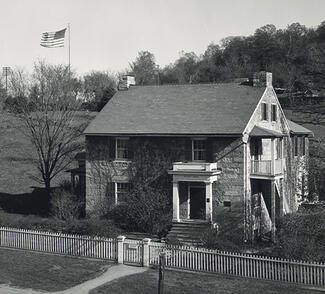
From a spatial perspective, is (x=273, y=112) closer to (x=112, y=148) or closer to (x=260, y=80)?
(x=260, y=80)

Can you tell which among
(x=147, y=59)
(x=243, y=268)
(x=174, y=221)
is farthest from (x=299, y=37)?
(x=243, y=268)

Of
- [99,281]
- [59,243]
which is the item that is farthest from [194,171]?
[99,281]

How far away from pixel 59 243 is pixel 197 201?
869 cm

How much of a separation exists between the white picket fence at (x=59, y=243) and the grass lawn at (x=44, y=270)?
1.63 ft

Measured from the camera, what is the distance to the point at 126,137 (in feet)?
111

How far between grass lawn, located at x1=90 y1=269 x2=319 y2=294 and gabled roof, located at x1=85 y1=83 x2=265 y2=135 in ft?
34.4

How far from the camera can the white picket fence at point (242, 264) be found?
71.5 ft

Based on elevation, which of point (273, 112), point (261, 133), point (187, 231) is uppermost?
point (273, 112)

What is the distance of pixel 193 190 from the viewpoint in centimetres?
3256

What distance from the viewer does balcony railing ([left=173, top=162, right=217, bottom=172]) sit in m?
31.0

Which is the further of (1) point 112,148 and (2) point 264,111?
(2) point 264,111

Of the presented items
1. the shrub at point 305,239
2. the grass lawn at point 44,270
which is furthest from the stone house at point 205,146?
the grass lawn at point 44,270

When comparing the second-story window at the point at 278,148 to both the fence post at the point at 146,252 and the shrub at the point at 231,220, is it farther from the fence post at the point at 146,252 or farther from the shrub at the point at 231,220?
the fence post at the point at 146,252

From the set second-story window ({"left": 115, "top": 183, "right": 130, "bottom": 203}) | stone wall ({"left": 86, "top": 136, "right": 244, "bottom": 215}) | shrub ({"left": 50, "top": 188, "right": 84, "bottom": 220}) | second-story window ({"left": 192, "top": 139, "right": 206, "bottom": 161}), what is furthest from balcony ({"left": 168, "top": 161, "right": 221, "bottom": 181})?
shrub ({"left": 50, "top": 188, "right": 84, "bottom": 220})
